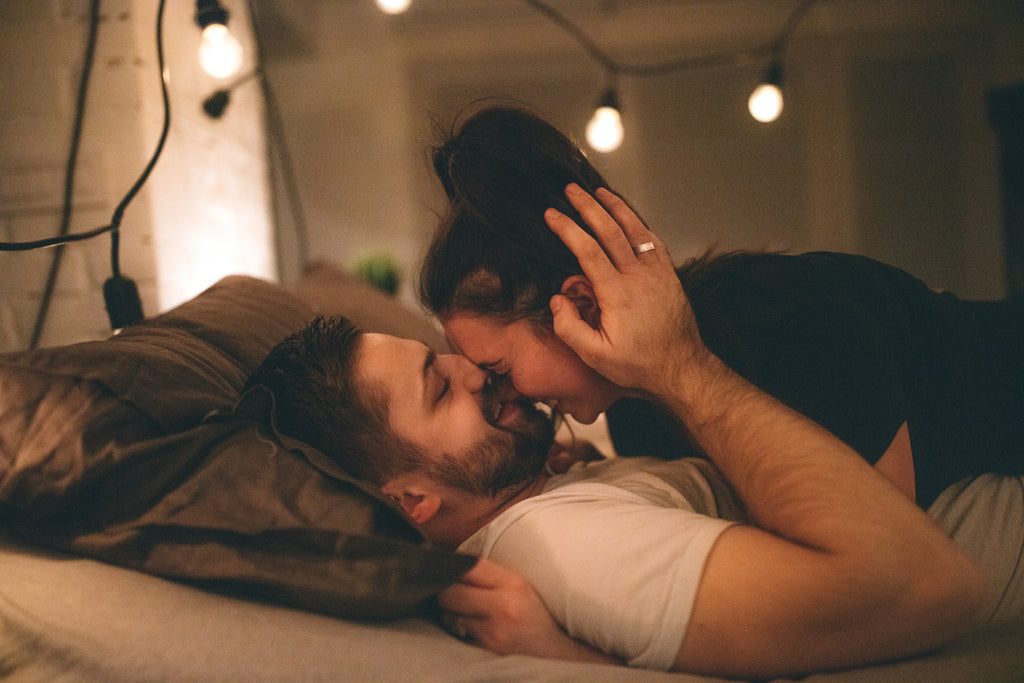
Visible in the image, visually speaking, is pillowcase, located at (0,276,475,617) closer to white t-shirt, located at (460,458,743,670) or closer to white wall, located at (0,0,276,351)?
white t-shirt, located at (460,458,743,670)

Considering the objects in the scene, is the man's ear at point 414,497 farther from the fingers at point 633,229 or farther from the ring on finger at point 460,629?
the fingers at point 633,229

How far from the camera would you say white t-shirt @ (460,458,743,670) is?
0.58 m

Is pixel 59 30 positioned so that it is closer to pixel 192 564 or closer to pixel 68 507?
pixel 68 507

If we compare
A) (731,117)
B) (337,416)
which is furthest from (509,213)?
(731,117)

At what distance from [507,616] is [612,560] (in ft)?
0.39

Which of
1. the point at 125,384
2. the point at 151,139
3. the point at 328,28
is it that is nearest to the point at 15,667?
the point at 125,384

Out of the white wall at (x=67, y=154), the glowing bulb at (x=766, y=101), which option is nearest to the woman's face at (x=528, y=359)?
the white wall at (x=67, y=154)

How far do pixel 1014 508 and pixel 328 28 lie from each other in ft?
10.5

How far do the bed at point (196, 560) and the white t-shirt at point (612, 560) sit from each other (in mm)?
43

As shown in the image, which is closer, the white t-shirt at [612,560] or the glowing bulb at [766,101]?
the white t-shirt at [612,560]

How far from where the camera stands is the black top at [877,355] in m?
0.75

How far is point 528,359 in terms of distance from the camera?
96 centimetres

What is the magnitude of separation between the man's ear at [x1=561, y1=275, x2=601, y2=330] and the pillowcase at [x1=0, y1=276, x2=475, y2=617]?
Answer: 16.6 inches

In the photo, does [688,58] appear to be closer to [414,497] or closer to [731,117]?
[731,117]
